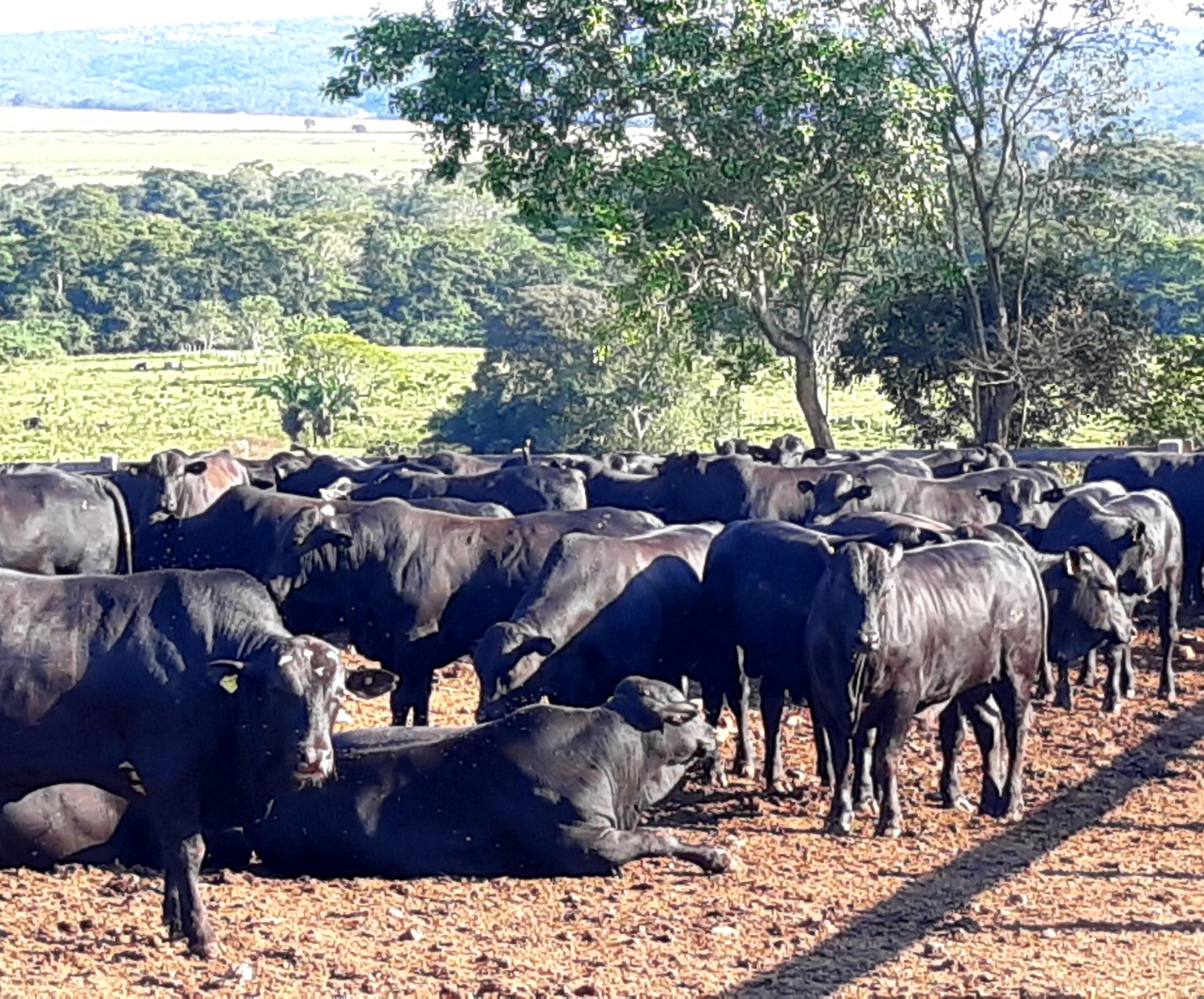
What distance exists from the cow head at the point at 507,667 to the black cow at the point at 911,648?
147 centimetres

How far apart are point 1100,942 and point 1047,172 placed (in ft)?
66.8

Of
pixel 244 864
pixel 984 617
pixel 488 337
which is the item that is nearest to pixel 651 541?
pixel 984 617

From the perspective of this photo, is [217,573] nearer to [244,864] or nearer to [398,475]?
[244,864]

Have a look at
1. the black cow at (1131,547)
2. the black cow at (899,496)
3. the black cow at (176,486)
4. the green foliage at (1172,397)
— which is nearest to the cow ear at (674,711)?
the black cow at (1131,547)

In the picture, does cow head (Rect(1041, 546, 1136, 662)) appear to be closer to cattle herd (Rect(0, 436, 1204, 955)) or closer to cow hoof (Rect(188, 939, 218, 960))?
cattle herd (Rect(0, 436, 1204, 955))

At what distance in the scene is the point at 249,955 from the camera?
24.5 ft

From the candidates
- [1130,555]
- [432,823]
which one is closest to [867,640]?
[432,823]

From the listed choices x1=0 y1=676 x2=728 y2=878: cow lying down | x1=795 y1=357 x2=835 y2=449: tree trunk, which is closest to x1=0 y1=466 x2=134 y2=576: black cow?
x1=0 y1=676 x2=728 y2=878: cow lying down

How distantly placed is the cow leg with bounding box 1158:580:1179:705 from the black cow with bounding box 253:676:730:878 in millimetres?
5687

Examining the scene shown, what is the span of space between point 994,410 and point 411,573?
1542 cm

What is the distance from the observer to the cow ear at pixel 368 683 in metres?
8.01

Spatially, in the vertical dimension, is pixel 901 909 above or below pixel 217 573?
below

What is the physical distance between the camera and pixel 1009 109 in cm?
2606

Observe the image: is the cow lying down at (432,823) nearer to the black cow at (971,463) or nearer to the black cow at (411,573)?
the black cow at (411,573)
